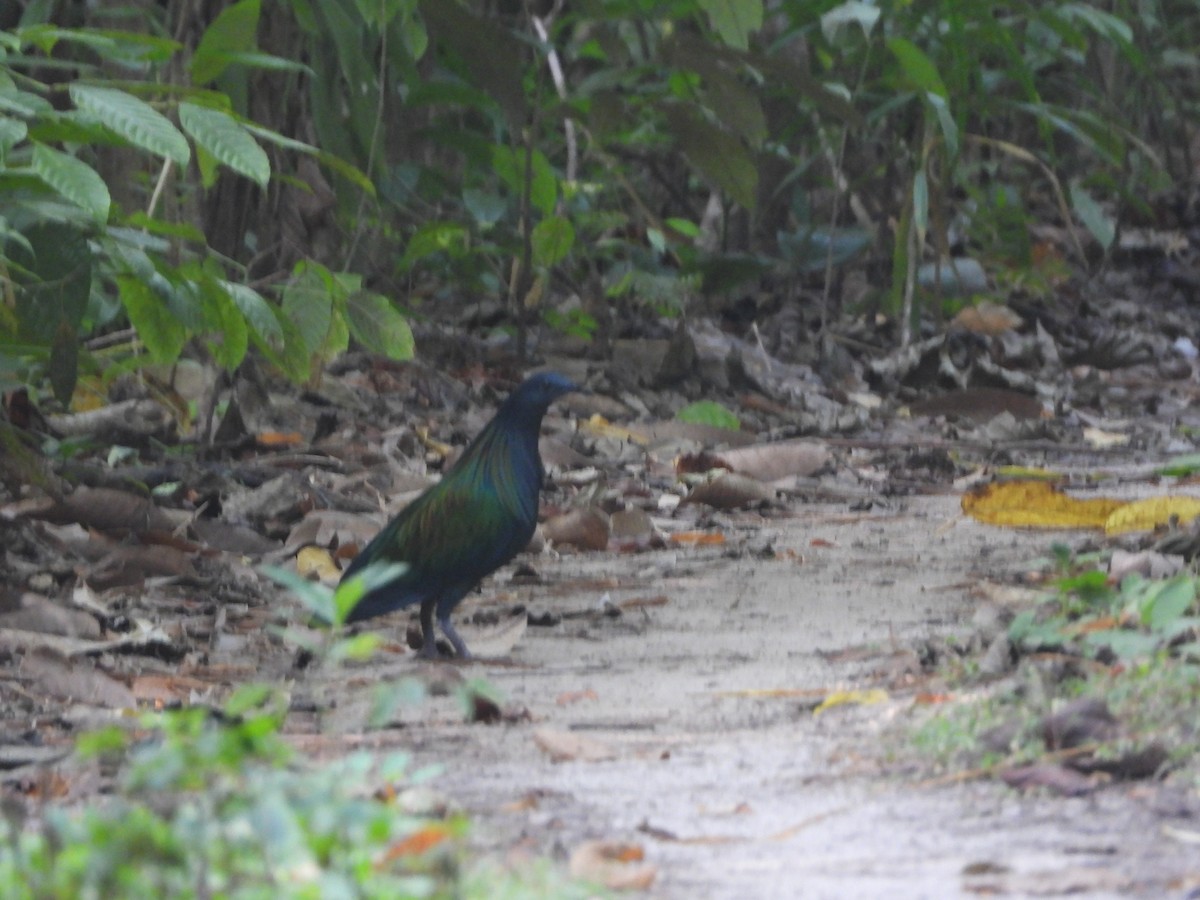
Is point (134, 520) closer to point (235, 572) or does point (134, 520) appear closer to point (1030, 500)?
point (235, 572)

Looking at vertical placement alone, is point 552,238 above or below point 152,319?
below

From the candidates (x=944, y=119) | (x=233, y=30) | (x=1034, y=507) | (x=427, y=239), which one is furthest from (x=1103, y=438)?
(x=233, y=30)

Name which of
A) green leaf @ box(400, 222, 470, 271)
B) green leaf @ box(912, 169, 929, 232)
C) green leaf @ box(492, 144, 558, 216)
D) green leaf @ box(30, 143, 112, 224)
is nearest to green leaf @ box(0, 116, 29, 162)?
green leaf @ box(30, 143, 112, 224)

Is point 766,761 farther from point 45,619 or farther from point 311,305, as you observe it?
point 311,305

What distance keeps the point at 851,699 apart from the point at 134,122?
165 centimetres

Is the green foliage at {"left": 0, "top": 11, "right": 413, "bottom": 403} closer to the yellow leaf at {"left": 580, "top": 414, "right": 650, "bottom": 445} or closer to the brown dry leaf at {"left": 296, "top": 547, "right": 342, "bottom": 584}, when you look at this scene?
the brown dry leaf at {"left": 296, "top": 547, "right": 342, "bottom": 584}

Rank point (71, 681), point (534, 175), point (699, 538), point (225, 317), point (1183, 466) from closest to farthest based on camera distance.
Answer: point (71, 681) < point (225, 317) < point (1183, 466) < point (699, 538) < point (534, 175)

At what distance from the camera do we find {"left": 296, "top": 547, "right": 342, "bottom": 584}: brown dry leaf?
4234 mm

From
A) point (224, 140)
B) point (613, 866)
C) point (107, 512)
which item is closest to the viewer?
point (613, 866)

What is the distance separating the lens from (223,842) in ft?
5.07

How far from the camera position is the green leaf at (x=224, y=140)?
11.3 ft

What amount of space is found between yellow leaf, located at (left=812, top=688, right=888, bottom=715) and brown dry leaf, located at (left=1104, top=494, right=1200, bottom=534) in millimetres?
1608

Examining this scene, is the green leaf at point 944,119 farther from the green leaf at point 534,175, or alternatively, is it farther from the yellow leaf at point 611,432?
the yellow leaf at point 611,432

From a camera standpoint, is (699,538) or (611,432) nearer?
(699,538)
